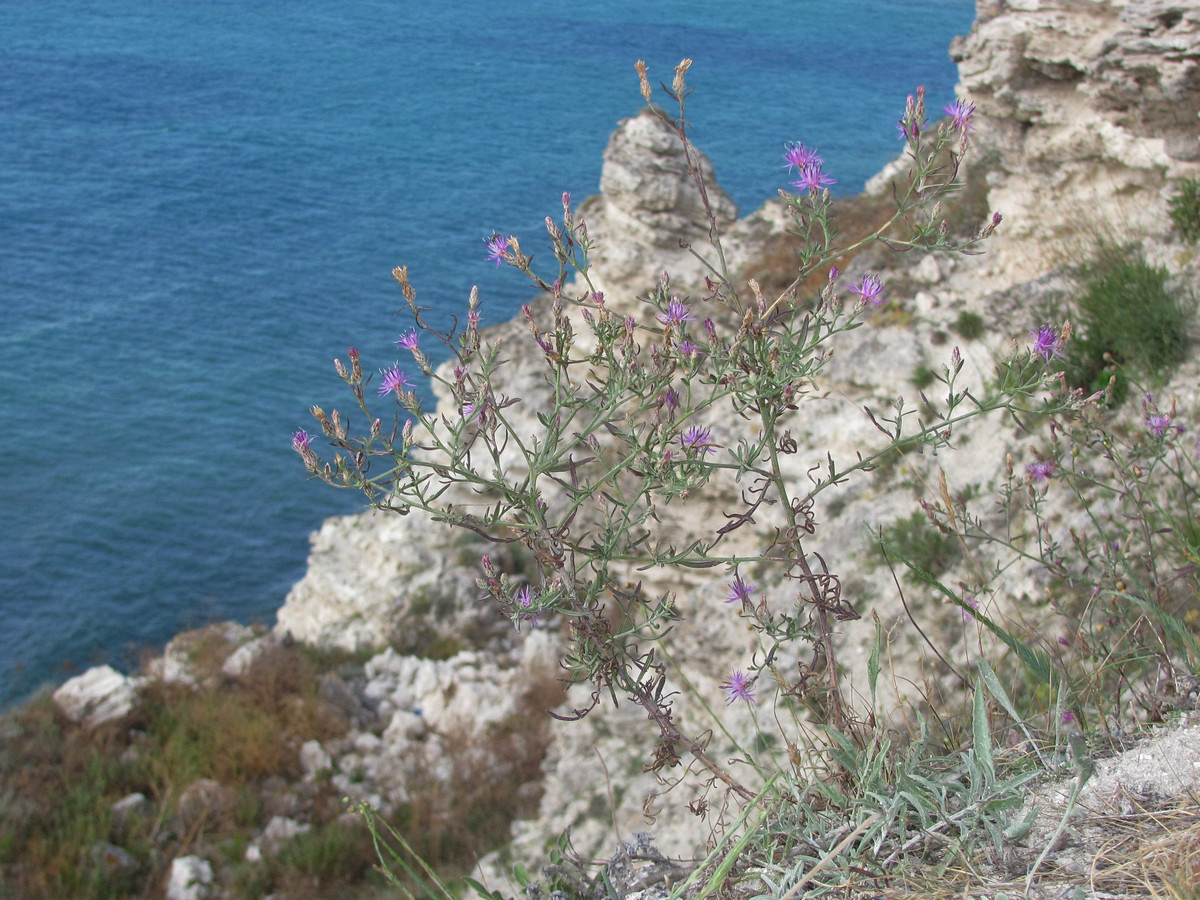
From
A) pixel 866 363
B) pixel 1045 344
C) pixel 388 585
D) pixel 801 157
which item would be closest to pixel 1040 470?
pixel 1045 344

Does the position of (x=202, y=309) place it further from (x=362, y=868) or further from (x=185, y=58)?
(x=185, y=58)

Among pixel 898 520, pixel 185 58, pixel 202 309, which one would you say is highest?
pixel 185 58

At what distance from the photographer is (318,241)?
2711 cm

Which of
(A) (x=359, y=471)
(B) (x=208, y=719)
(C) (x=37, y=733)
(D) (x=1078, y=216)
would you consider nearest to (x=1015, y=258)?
(D) (x=1078, y=216)

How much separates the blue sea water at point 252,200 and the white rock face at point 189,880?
632 centimetres

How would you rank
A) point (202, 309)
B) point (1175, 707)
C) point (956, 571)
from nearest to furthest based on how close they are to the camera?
point (1175, 707), point (956, 571), point (202, 309)

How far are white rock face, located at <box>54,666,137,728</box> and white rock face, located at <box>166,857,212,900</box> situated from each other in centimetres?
274

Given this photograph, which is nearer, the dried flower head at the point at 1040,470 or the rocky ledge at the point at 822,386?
the dried flower head at the point at 1040,470

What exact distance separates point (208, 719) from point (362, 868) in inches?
113

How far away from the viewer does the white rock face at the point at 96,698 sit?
10117 mm

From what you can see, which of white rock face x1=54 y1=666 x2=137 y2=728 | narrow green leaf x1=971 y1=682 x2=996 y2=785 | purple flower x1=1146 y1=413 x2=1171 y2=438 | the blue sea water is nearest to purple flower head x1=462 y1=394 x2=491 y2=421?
narrow green leaf x1=971 y1=682 x2=996 y2=785

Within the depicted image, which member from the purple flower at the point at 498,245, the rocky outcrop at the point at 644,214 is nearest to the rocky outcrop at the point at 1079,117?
the rocky outcrop at the point at 644,214

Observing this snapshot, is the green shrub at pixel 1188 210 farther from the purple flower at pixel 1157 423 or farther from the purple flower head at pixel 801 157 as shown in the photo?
the purple flower head at pixel 801 157

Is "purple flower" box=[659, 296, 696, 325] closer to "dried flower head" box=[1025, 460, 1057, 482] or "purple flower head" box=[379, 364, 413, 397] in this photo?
"purple flower head" box=[379, 364, 413, 397]
